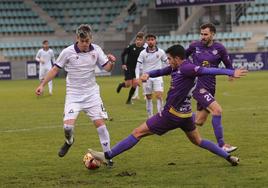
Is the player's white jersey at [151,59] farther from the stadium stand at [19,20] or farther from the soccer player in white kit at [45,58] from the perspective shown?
the stadium stand at [19,20]

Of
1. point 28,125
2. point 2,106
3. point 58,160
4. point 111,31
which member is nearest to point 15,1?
point 111,31

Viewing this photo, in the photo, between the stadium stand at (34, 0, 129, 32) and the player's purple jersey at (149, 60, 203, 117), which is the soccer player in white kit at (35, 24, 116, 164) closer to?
the player's purple jersey at (149, 60, 203, 117)

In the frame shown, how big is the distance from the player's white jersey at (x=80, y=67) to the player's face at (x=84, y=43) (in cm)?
8

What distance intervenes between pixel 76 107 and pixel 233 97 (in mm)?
14261

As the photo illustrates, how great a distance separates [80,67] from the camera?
1034 centimetres

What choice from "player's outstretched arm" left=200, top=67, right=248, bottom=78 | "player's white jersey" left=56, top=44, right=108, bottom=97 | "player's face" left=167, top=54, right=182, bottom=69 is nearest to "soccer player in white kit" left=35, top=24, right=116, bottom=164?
"player's white jersey" left=56, top=44, right=108, bottom=97

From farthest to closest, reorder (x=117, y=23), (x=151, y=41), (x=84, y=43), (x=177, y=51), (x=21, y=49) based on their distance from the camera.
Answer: (x=117, y=23), (x=21, y=49), (x=151, y=41), (x=84, y=43), (x=177, y=51)

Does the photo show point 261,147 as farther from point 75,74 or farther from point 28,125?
point 28,125

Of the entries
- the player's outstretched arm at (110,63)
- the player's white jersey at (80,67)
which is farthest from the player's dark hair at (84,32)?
the player's outstretched arm at (110,63)

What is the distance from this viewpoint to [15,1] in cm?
5294

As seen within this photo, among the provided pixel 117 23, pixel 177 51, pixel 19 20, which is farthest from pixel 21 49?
pixel 177 51

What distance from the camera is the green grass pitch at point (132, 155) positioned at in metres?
8.98

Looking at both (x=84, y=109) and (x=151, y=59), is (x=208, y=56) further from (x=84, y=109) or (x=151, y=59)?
(x=151, y=59)

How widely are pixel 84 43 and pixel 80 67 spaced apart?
16.7 inches
